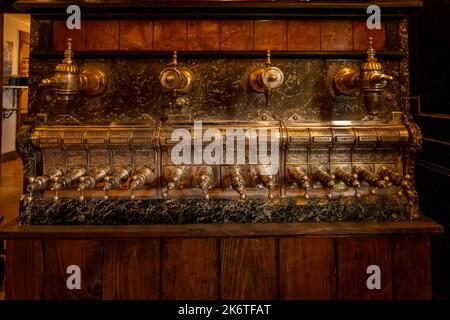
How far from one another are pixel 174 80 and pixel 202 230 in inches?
26.9

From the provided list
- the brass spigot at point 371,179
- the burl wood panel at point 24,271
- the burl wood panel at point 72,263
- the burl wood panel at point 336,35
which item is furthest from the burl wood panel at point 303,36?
the burl wood panel at point 24,271

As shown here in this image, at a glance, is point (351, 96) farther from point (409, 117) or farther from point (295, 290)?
point (295, 290)

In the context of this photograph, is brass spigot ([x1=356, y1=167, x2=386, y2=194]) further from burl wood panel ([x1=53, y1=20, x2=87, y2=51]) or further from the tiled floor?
the tiled floor

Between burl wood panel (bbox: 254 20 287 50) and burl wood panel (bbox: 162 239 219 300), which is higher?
burl wood panel (bbox: 254 20 287 50)

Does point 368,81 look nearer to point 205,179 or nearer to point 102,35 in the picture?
point 205,179

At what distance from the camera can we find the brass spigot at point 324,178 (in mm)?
1379

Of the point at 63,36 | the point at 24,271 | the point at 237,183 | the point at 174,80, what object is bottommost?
the point at 24,271

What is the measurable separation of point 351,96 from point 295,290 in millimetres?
973

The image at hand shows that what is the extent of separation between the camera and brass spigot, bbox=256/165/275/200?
136 cm

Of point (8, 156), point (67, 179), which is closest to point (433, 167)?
point (67, 179)

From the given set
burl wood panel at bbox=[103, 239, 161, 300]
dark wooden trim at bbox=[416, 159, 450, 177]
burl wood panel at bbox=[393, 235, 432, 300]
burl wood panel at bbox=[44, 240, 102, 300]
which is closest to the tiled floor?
burl wood panel at bbox=[44, 240, 102, 300]

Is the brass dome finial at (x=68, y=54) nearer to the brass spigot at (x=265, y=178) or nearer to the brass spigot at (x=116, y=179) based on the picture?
the brass spigot at (x=116, y=179)

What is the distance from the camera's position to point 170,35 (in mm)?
1561

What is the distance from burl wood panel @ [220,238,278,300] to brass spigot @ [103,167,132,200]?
1.76 feet
